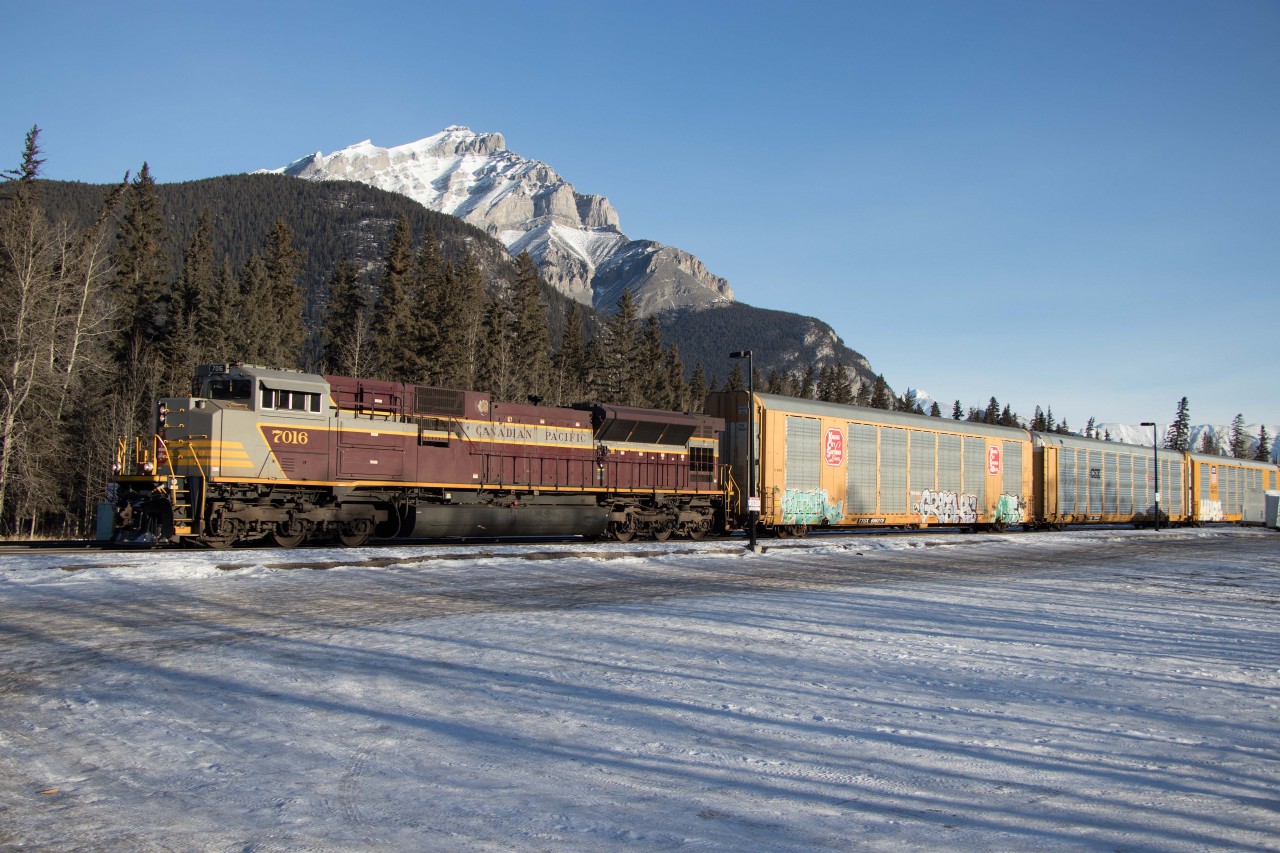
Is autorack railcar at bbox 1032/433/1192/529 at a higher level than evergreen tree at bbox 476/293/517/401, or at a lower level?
lower

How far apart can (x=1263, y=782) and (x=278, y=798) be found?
6.69 meters

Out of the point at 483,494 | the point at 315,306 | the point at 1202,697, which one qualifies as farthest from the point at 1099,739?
the point at 315,306

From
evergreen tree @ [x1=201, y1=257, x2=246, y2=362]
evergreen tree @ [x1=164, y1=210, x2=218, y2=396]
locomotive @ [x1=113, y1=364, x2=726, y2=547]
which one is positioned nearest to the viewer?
locomotive @ [x1=113, y1=364, x2=726, y2=547]

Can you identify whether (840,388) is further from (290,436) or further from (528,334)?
(290,436)

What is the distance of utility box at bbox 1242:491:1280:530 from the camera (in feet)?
184

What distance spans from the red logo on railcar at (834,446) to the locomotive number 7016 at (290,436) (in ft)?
55.3

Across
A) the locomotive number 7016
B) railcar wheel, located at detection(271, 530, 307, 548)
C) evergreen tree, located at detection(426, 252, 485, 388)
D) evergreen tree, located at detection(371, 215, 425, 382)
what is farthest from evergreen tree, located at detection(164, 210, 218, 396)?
the locomotive number 7016

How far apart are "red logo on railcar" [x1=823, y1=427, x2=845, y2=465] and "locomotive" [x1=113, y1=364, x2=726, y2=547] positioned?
13.9 feet

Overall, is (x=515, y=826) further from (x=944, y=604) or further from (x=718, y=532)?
(x=718, y=532)

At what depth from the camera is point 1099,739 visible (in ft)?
23.1

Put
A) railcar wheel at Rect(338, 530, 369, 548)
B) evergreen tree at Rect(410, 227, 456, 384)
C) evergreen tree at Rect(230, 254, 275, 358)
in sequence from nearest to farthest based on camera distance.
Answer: railcar wheel at Rect(338, 530, 369, 548)
evergreen tree at Rect(230, 254, 275, 358)
evergreen tree at Rect(410, 227, 456, 384)

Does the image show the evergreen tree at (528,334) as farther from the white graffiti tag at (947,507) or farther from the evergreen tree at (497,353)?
the white graffiti tag at (947,507)

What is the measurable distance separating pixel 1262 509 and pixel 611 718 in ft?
213

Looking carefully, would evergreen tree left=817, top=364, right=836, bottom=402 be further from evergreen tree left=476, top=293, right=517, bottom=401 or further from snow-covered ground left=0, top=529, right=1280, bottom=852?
snow-covered ground left=0, top=529, right=1280, bottom=852
